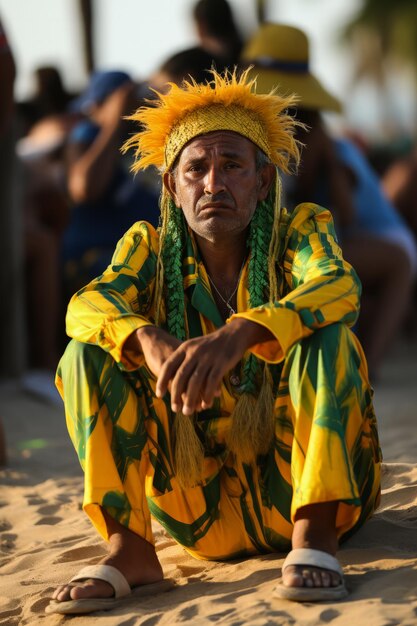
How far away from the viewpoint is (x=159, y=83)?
714 centimetres

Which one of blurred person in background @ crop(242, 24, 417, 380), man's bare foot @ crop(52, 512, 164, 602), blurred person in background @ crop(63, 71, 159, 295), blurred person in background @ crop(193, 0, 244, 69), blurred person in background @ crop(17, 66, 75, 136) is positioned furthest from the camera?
blurred person in background @ crop(17, 66, 75, 136)

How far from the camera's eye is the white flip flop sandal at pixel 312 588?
3.02m

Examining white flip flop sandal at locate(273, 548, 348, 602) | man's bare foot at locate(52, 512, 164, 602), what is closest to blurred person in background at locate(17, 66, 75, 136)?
man's bare foot at locate(52, 512, 164, 602)

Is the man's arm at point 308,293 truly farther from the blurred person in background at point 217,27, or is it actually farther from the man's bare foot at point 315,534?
the blurred person in background at point 217,27

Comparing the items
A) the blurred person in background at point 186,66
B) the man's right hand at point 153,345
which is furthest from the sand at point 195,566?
the blurred person in background at point 186,66

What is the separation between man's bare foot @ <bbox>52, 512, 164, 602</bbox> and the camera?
3258 mm

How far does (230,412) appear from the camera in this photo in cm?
352

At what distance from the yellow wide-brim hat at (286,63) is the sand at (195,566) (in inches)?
91.5

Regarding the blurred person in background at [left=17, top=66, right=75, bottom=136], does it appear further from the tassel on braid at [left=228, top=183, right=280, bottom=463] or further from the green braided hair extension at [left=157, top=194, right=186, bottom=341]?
the tassel on braid at [left=228, top=183, right=280, bottom=463]

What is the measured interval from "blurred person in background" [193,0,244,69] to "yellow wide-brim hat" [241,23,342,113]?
70cm

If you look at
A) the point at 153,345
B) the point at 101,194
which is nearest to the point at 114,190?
the point at 101,194

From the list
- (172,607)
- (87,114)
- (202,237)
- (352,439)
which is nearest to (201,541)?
(172,607)

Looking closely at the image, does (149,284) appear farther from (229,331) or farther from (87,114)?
(87,114)

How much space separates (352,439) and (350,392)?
0.50 ft
